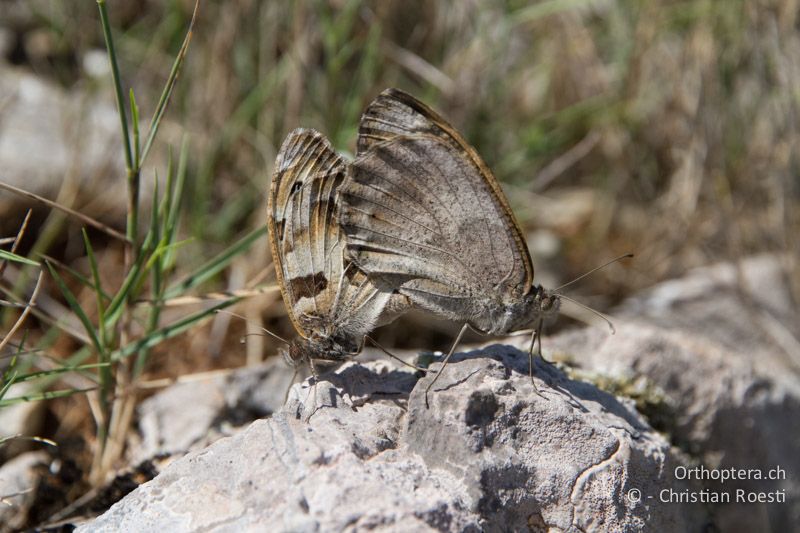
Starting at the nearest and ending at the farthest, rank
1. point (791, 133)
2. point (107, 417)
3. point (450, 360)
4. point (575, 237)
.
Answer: point (450, 360), point (107, 417), point (791, 133), point (575, 237)

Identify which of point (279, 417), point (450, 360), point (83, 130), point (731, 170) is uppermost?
point (731, 170)

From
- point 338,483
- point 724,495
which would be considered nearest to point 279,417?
point 338,483

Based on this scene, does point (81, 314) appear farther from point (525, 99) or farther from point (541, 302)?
point (525, 99)

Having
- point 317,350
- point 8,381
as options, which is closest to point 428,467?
point 317,350

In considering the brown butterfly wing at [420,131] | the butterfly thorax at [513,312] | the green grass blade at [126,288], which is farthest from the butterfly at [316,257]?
the green grass blade at [126,288]

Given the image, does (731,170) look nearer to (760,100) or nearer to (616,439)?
(760,100)

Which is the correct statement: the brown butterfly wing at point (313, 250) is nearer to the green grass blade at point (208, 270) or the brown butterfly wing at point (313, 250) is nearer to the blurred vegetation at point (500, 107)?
the green grass blade at point (208, 270)
